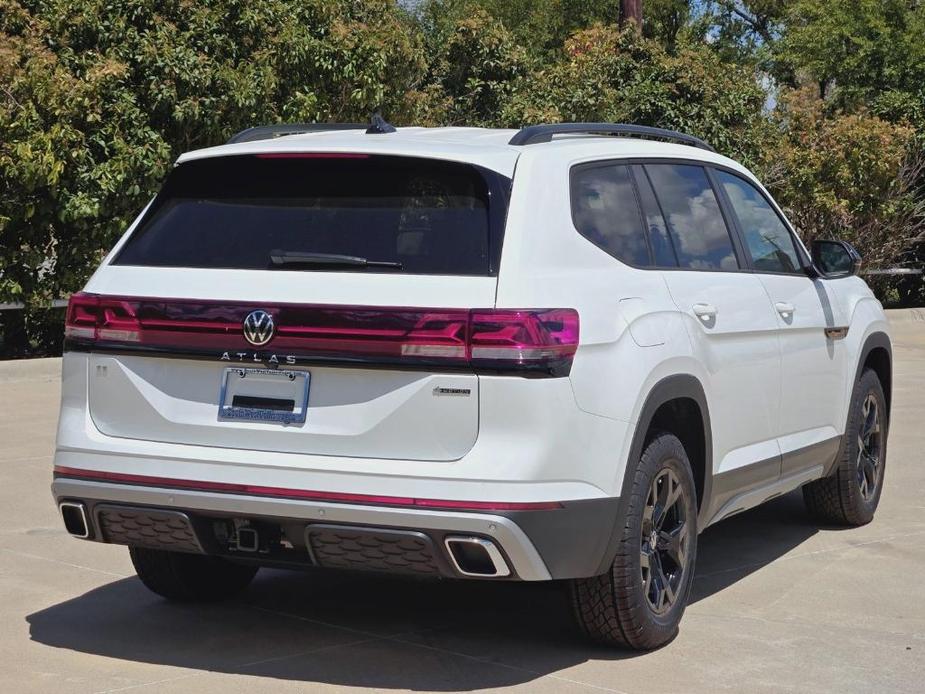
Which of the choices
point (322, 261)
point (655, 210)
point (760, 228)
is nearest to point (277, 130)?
point (322, 261)

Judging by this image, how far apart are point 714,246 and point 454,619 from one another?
183 centimetres

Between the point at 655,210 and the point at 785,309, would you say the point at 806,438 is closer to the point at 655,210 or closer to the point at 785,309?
the point at 785,309

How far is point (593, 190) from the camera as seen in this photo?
217 inches

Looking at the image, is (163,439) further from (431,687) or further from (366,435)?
(431,687)

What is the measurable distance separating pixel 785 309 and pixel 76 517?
3.11 metres

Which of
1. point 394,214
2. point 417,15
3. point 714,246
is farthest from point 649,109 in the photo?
point 417,15

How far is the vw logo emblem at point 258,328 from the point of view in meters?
4.94

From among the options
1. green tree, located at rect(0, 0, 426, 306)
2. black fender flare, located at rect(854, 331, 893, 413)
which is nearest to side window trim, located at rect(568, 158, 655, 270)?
black fender flare, located at rect(854, 331, 893, 413)

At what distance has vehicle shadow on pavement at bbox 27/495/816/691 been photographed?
17.3 feet

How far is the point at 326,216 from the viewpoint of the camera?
514 cm

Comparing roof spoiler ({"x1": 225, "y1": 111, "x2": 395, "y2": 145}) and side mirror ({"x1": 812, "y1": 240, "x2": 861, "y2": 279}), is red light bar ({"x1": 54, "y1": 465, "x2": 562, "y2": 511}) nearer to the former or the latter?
roof spoiler ({"x1": 225, "y1": 111, "x2": 395, "y2": 145})

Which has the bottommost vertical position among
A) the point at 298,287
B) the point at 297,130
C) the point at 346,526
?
the point at 346,526

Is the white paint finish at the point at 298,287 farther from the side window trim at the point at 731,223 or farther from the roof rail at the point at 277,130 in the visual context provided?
the side window trim at the point at 731,223

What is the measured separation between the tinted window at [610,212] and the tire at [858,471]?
7.47 ft
